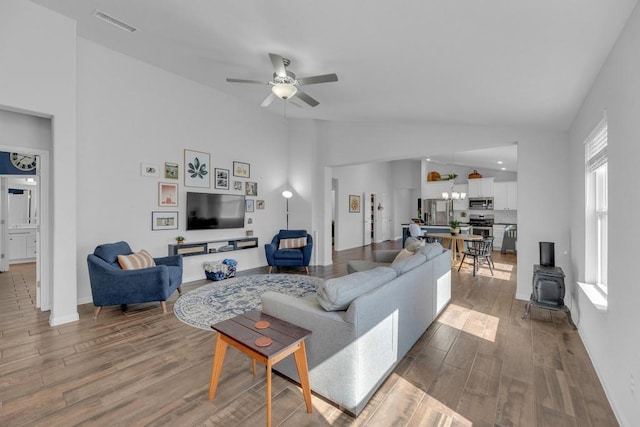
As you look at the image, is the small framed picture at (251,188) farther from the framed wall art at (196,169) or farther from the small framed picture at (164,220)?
the small framed picture at (164,220)

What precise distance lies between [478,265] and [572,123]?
3572mm

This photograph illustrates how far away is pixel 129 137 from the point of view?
14.6 ft

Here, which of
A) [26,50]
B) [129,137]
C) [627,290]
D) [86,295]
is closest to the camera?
[627,290]

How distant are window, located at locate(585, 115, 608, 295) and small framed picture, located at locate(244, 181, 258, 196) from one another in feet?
17.6

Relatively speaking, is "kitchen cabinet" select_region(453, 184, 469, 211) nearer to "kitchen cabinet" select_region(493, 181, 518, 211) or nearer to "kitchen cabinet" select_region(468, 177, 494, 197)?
"kitchen cabinet" select_region(468, 177, 494, 197)

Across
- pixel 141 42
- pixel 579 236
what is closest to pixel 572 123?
pixel 579 236

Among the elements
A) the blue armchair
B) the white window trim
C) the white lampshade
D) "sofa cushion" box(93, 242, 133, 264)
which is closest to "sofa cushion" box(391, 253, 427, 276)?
the white window trim

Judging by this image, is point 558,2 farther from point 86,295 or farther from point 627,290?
point 86,295

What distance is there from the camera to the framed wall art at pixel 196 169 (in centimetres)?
516

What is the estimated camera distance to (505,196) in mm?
8867

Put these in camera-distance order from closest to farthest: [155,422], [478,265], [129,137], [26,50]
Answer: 1. [155,422]
2. [26,50]
3. [129,137]
4. [478,265]

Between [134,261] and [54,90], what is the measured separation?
2168mm

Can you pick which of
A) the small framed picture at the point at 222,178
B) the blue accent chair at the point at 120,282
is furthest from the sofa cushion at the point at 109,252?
the small framed picture at the point at 222,178

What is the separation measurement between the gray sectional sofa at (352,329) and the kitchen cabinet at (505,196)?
8.05 metres
